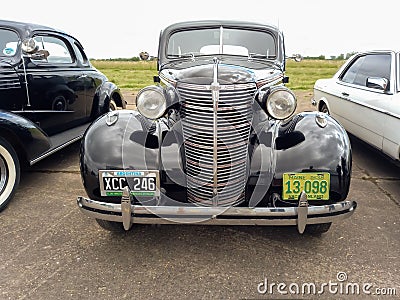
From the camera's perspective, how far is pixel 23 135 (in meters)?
3.76

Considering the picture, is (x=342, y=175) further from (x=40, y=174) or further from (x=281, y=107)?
(x=40, y=174)

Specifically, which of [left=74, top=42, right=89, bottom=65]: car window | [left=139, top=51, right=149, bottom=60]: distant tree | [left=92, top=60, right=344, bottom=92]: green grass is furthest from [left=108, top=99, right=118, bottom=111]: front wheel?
[left=92, top=60, right=344, bottom=92]: green grass

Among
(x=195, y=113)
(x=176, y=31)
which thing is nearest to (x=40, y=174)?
(x=176, y=31)

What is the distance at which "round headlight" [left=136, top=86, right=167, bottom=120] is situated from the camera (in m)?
2.67

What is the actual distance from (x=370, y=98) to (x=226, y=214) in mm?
3199

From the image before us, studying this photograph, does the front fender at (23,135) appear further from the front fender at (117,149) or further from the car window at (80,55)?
the car window at (80,55)

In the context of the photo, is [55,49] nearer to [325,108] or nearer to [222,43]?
[222,43]

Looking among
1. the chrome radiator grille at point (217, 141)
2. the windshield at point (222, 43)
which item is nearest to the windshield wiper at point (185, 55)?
the windshield at point (222, 43)

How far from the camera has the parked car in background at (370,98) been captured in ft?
13.8

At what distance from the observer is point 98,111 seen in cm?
605

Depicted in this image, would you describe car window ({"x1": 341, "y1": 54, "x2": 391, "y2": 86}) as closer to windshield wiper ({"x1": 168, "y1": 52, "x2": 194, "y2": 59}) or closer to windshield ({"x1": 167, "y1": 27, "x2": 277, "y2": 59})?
windshield ({"x1": 167, "y1": 27, "x2": 277, "y2": 59})

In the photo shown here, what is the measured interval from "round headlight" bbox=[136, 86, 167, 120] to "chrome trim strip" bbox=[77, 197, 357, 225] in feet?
2.32

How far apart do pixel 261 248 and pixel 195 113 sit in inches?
48.9

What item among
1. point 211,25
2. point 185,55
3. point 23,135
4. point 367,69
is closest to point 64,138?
point 23,135
